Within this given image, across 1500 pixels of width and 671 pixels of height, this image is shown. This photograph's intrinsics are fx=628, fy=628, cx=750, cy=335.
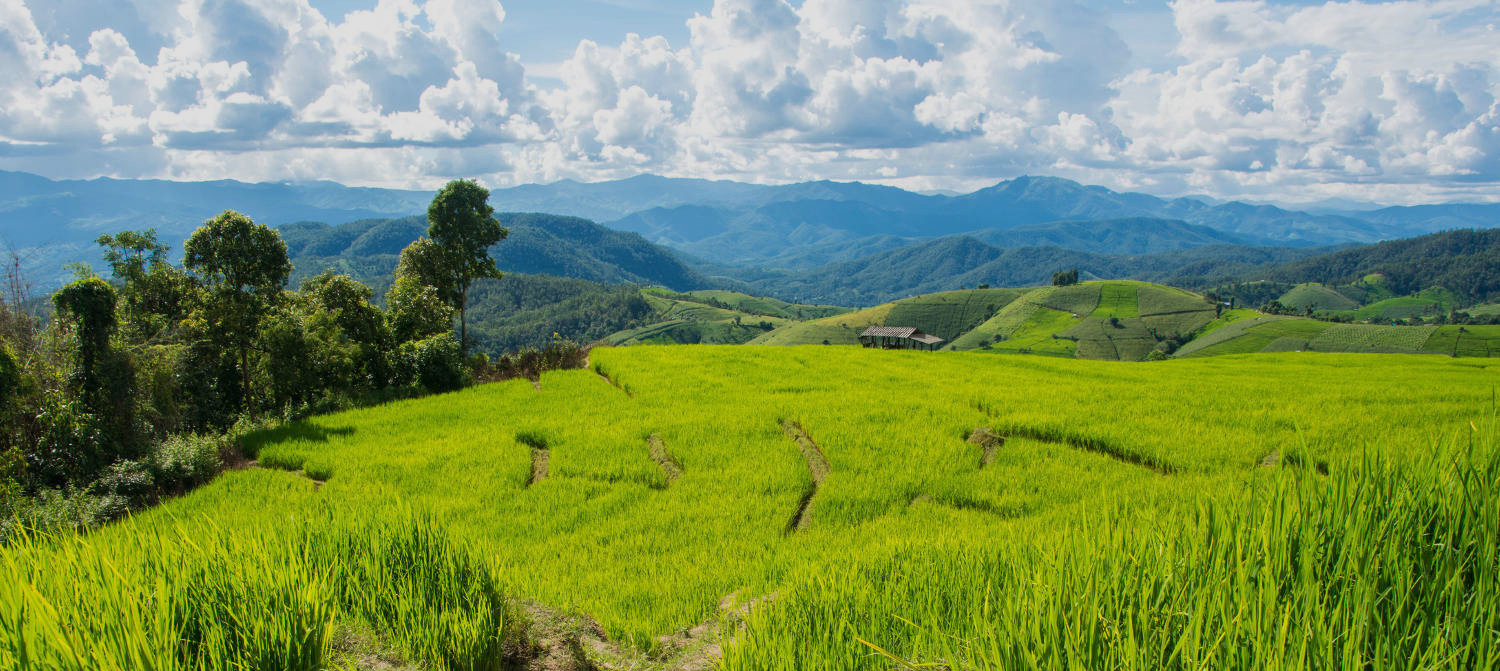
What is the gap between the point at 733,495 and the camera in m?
11.6

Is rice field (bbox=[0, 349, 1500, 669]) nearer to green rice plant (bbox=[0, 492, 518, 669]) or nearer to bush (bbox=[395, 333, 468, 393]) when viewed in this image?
green rice plant (bbox=[0, 492, 518, 669])

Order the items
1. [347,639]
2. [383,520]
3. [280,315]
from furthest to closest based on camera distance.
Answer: [280,315] → [383,520] → [347,639]

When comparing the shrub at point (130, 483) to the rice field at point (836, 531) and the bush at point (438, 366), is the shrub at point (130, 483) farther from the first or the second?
the bush at point (438, 366)

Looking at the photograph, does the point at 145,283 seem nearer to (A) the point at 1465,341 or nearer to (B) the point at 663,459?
(B) the point at 663,459

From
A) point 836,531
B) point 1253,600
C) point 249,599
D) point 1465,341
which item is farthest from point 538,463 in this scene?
point 1465,341

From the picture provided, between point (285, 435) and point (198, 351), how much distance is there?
1634 centimetres

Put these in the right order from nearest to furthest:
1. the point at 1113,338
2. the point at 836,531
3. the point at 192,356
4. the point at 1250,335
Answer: the point at 836,531, the point at 192,356, the point at 1250,335, the point at 1113,338

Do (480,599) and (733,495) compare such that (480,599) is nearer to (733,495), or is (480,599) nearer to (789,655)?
(789,655)

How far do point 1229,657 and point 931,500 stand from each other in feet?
29.0

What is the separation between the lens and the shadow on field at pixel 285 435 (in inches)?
621

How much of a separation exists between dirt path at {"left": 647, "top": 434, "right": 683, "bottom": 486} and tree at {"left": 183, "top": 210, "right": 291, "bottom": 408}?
56.5 ft

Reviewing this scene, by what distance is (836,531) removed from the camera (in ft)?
32.7

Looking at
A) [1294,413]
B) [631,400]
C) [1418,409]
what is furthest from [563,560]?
[1418,409]

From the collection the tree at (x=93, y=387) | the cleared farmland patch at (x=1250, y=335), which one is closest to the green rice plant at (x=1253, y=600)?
the tree at (x=93, y=387)
